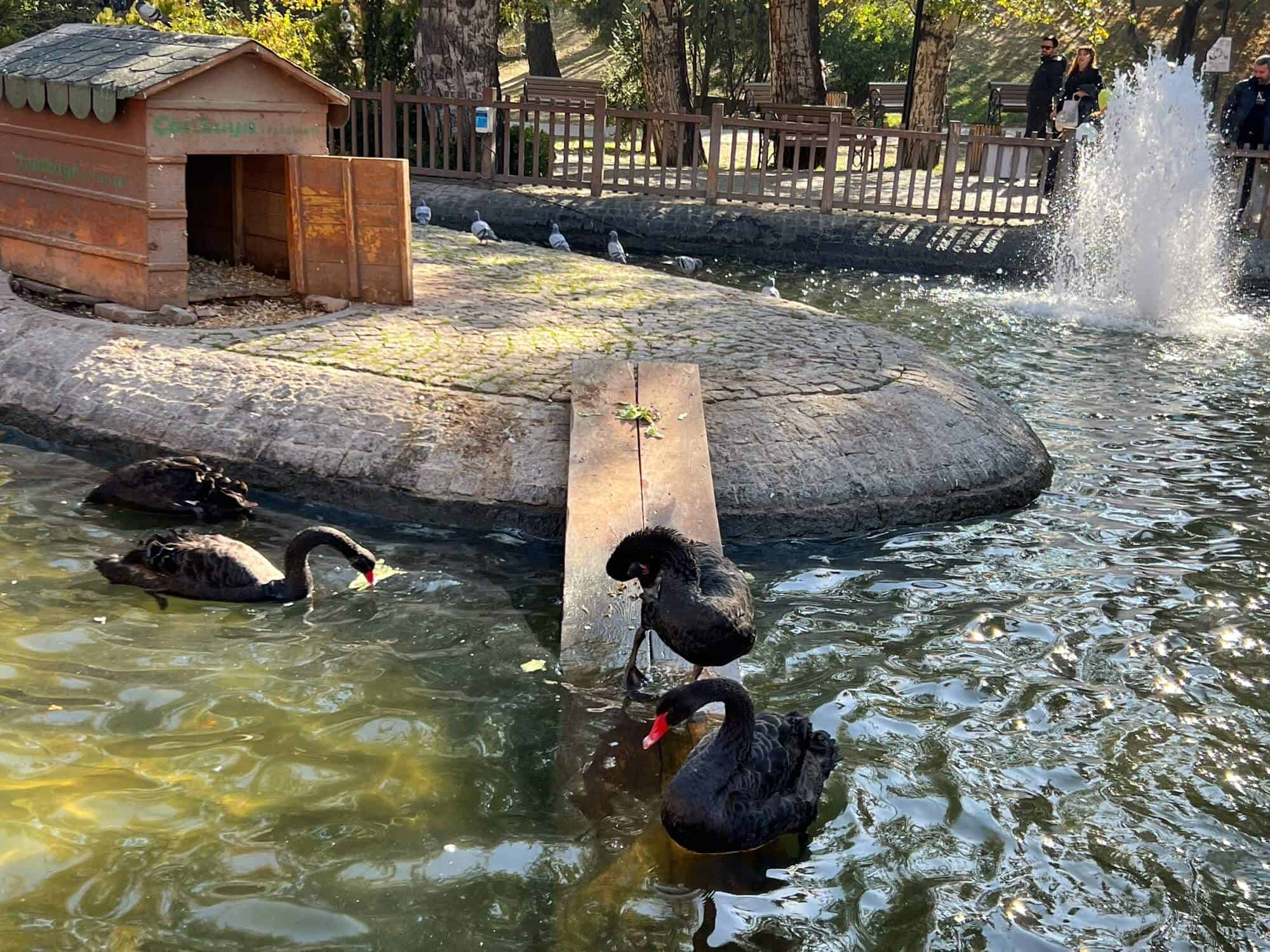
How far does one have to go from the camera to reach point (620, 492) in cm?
723

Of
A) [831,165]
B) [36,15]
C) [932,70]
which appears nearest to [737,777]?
[831,165]

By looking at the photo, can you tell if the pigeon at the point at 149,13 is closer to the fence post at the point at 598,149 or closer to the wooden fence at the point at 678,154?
the wooden fence at the point at 678,154

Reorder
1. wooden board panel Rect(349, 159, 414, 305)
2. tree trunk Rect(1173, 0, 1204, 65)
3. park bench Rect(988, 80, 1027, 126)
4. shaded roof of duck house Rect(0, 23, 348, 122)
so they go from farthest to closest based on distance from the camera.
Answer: tree trunk Rect(1173, 0, 1204, 65), park bench Rect(988, 80, 1027, 126), wooden board panel Rect(349, 159, 414, 305), shaded roof of duck house Rect(0, 23, 348, 122)

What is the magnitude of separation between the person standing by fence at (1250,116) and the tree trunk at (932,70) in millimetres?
5540

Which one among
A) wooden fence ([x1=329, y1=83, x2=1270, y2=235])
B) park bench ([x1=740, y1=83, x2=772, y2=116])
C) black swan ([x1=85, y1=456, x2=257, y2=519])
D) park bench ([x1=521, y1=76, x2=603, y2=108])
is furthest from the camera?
park bench ([x1=521, y1=76, x2=603, y2=108])

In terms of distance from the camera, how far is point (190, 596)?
6469 mm

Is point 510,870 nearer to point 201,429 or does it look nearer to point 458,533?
point 458,533

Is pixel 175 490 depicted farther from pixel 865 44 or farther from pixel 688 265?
pixel 865 44

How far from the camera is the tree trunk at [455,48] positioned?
19531mm

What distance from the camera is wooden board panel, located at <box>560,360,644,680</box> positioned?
19.9 ft

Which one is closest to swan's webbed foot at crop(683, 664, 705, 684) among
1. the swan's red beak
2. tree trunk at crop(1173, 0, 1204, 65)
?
the swan's red beak

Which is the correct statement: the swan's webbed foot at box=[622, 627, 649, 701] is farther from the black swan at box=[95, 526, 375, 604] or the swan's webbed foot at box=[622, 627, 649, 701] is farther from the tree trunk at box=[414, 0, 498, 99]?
the tree trunk at box=[414, 0, 498, 99]

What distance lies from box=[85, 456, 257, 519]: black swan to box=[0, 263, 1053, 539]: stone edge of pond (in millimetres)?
546

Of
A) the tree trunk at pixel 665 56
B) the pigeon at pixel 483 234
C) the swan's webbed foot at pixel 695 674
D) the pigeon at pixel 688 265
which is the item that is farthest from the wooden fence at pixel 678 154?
the swan's webbed foot at pixel 695 674
